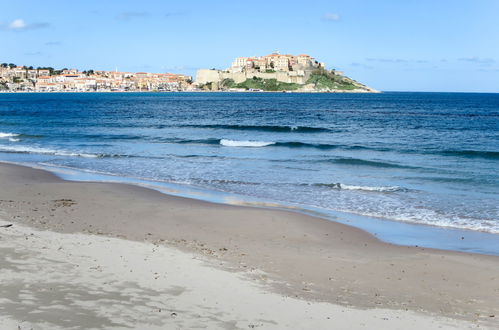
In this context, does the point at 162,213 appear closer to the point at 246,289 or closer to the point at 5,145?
the point at 246,289

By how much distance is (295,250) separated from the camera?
11.2 meters

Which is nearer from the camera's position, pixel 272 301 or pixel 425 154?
pixel 272 301

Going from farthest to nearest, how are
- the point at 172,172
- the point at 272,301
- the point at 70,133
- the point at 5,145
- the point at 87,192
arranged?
the point at 70,133
the point at 5,145
the point at 172,172
the point at 87,192
the point at 272,301

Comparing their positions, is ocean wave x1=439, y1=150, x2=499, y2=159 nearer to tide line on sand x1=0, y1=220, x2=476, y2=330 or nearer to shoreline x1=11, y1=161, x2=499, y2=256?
shoreline x1=11, y1=161, x2=499, y2=256

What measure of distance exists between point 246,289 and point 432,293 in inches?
126

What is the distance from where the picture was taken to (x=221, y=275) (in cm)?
883

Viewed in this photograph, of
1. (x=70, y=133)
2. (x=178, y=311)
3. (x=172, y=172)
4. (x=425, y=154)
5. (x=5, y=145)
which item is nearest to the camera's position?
(x=178, y=311)

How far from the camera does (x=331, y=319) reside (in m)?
7.15

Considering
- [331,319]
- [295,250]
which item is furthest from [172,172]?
[331,319]

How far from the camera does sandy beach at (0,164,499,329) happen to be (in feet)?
23.1

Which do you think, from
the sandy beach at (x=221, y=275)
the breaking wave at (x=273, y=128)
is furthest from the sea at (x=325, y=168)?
the sandy beach at (x=221, y=275)

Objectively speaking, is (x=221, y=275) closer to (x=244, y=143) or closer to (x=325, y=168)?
(x=325, y=168)

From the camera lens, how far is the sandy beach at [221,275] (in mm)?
7039

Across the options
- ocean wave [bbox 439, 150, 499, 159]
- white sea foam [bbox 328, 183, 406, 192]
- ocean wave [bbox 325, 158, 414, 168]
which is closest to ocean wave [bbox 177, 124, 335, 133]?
ocean wave [bbox 439, 150, 499, 159]
